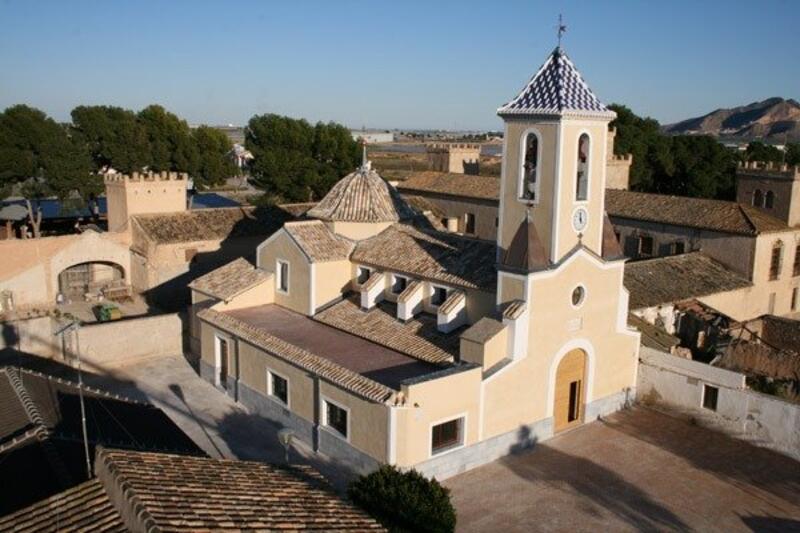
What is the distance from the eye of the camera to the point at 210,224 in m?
37.3

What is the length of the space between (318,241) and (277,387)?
5.44m

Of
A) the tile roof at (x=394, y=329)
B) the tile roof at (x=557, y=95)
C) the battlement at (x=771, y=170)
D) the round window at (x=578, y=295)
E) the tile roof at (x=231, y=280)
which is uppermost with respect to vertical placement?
the tile roof at (x=557, y=95)

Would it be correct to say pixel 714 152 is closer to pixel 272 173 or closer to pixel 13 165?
pixel 272 173

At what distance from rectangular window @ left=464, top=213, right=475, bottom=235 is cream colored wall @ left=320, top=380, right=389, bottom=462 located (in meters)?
26.7

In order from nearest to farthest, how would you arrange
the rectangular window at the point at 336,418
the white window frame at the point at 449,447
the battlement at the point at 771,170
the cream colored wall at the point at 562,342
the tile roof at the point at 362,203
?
the white window frame at the point at 449,447 → the rectangular window at the point at 336,418 → the cream colored wall at the point at 562,342 → the tile roof at the point at 362,203 → the battlement at the point at 771,170

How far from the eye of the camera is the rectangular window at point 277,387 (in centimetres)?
2138

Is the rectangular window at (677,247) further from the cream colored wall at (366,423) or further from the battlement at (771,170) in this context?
the cream colored wall at (366,423)

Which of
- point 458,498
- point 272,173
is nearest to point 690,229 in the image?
point 458,498

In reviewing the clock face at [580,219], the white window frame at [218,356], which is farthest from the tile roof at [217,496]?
the white window frame at [218,356]

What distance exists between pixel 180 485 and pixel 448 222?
3304 centimetres

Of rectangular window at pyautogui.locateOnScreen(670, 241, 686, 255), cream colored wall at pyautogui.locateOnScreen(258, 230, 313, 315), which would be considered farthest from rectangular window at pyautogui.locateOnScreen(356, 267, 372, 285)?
rectangular window at pyautogui.locateOnScreen(670, 241, 686, 255)

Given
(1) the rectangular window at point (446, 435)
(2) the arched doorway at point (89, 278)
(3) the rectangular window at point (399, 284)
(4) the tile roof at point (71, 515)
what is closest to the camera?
(4) the tile roof at point (71, 515)

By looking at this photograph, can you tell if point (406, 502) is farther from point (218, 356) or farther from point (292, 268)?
point (218, 356)

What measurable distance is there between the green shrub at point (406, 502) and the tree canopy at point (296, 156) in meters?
35.7
